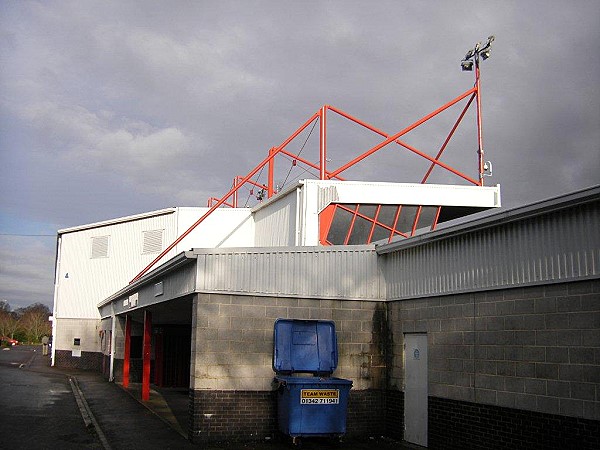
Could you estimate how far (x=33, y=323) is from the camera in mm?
83938

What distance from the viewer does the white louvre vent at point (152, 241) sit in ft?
113

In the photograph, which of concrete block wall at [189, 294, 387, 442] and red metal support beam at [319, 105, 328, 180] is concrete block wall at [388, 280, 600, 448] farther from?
red metal support beam at [319, 105, 328, 180]

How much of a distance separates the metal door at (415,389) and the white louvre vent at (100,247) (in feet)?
86.2

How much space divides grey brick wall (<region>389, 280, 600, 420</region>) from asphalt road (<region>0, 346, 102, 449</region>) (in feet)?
21.7

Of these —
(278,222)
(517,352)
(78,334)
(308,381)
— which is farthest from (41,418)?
(78,334)

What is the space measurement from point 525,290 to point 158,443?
729cm

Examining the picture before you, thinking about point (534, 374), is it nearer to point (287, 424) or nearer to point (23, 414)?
point (287, 424)

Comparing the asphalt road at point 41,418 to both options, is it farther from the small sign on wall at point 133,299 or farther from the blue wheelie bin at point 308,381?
the blue wheelie bin at point 308,381

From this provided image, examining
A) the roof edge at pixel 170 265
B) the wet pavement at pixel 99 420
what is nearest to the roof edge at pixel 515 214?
the wet pavement at pixel 99 420

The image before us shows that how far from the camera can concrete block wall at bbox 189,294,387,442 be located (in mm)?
12695

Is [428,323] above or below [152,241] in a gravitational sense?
below

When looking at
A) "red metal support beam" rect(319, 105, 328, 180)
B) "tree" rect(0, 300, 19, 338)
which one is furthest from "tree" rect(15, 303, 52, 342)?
"red metal support beam" rect(319, 105, 328, 180)

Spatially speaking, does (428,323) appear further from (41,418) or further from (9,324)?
(9,324)

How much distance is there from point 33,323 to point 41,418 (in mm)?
73056
